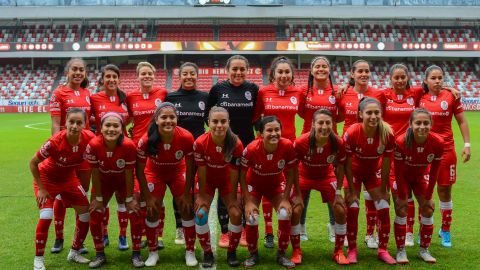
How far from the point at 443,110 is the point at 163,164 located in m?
3.28

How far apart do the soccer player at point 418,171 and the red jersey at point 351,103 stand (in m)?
0.77

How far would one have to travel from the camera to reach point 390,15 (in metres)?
39.8

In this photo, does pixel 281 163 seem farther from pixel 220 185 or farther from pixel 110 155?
pixel 110 155

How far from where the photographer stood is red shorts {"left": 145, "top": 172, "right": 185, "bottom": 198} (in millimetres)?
5084

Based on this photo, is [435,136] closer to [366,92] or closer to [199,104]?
[366,92]

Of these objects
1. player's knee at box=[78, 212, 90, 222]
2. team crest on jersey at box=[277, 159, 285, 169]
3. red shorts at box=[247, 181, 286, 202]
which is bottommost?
player's knee at box=[78, 212, 90, 222]

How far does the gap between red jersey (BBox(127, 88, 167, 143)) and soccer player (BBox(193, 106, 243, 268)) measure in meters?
1.10

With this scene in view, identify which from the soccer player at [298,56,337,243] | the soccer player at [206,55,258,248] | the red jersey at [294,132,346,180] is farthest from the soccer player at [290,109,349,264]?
the soccer player at [206,55,258,248]

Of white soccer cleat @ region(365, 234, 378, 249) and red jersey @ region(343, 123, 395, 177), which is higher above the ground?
red jersey @ region(343, 123, 395, 177)

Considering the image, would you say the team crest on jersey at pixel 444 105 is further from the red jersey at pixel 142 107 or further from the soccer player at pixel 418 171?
the red jersey at pixel 142 107

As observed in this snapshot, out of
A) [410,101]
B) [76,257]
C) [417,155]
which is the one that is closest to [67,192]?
[76,257]

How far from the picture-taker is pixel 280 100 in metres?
5.62

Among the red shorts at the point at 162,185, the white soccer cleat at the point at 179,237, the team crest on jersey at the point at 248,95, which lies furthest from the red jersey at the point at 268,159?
the white soccer cleat at the point at 179,237

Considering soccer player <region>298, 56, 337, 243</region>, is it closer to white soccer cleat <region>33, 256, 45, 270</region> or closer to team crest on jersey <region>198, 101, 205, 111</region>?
team crest on jersey <region>198, 101, 205, 111</region>
